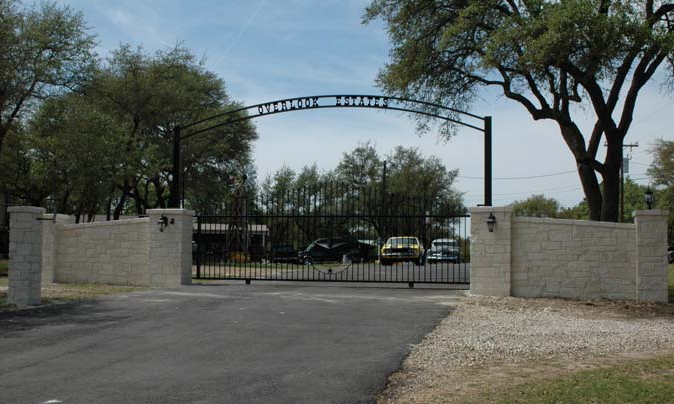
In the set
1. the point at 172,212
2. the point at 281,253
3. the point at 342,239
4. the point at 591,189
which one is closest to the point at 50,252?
the point at 172,212

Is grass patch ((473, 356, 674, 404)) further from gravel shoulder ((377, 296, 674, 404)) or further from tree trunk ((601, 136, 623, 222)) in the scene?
tree trunk ((601, 136, 623, 222))

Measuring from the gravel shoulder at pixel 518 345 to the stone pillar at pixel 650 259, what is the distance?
0.57 meters

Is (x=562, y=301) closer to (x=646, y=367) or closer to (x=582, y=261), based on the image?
(x=582, y=261)

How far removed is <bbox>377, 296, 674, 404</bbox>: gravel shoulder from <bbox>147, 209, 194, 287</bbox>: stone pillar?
23.1 feet

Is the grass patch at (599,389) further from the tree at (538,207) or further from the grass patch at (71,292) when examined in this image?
the tree at (538,207)

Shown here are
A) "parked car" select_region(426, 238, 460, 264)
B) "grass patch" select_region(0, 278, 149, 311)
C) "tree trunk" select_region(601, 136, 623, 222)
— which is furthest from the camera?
"tree trunk" select_region(601, 136, 623, 222)

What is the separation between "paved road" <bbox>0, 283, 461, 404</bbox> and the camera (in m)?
6.10

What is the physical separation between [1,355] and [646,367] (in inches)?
286

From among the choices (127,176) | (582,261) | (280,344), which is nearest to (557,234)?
(582,261)

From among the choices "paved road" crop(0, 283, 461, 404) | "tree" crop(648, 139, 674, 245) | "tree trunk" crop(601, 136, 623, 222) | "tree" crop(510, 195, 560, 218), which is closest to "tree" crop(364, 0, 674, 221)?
"tree trunk" crop(601, 136, 623, 222)

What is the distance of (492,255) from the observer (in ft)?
46.5

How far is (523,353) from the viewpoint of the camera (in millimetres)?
8031

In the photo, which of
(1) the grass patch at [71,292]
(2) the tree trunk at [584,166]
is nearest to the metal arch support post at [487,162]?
(2) the tree trunk at [584,166]

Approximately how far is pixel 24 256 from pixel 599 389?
1003 centimetres
